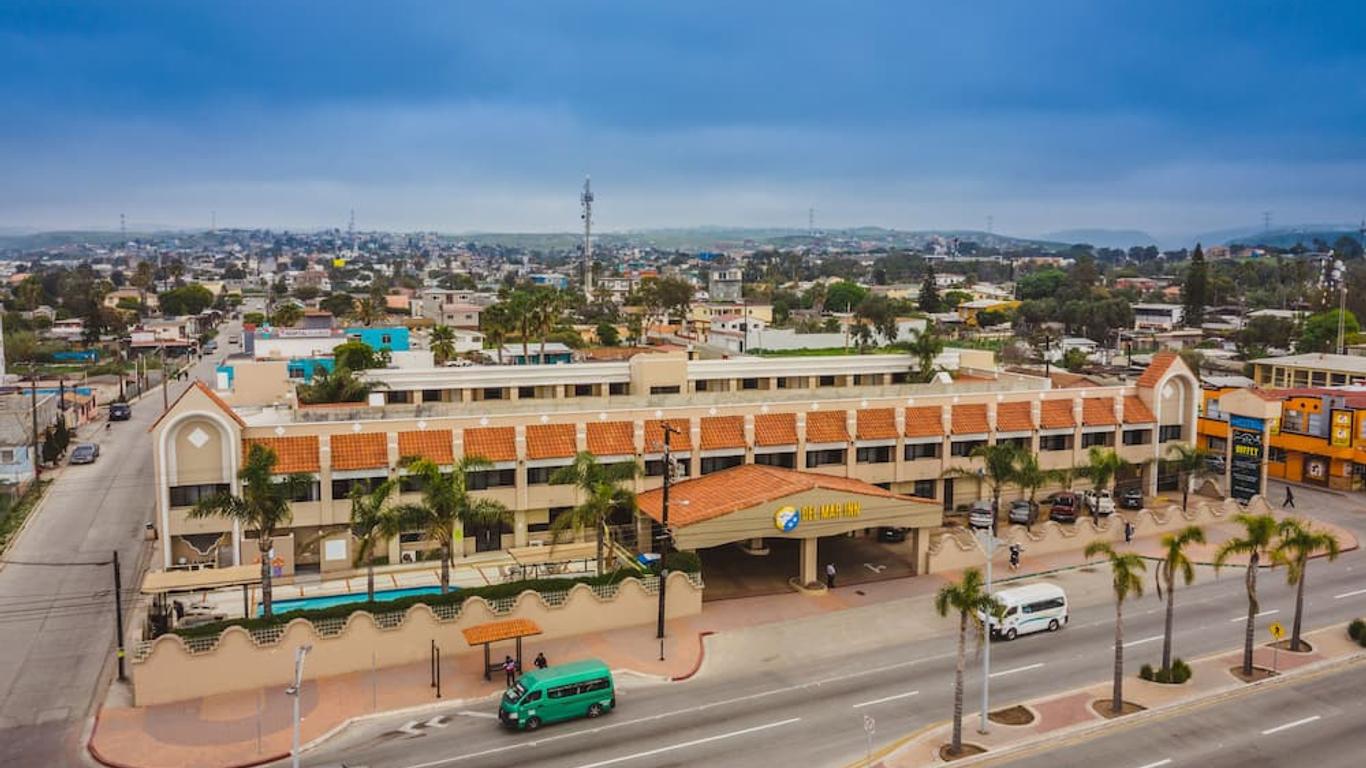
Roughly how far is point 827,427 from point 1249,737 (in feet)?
101

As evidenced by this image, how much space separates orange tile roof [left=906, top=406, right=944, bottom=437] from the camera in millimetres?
64250

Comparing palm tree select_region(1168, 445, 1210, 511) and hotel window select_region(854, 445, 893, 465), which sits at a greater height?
hotel window select_region(854, 445, 893, 465)

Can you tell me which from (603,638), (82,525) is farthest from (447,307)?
(603,638)

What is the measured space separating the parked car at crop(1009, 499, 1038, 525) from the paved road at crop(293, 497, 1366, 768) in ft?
53.2

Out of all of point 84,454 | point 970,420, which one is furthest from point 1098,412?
point 84,454

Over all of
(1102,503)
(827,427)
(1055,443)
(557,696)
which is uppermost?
(827,427)

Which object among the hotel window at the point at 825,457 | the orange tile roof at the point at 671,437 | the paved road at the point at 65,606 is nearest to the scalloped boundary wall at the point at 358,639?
the paved road at the point at 65,606

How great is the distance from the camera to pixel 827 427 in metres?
62.2

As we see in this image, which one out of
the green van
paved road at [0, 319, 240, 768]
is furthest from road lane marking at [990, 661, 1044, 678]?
paved road at [0, 319, 240, 768]

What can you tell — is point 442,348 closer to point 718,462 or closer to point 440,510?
point 718,462

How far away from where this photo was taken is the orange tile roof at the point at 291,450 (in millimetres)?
52062

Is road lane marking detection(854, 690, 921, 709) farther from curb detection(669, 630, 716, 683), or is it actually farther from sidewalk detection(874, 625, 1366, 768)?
curb detection(669, 630, 716, 683)

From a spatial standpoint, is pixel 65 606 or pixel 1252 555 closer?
pixel 1252 555

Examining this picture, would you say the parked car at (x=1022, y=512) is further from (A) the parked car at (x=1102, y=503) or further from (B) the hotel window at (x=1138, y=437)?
(B) the hotel window at (x=1138, y=437)
